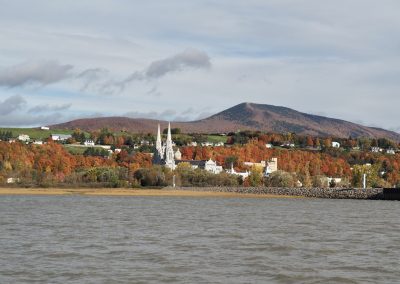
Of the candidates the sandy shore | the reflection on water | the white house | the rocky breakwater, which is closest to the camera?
the reflection on water

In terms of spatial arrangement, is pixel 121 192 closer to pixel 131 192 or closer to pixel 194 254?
pixel 131 192

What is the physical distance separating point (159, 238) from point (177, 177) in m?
135

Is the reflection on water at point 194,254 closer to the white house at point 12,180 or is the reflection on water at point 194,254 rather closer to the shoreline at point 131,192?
the shoreline at point 131,192

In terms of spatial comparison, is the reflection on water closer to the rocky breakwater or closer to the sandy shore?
the sandy shore

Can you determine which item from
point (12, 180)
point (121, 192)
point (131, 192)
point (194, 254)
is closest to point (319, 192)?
point (131, 192)

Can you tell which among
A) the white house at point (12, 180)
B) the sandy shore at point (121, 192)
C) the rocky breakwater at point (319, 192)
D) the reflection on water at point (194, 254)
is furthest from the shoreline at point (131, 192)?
the reflection on water at point (194, 254)

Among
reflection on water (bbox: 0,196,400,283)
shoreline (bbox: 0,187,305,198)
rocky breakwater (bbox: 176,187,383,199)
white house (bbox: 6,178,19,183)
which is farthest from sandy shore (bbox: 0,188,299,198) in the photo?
reflection on water (bbox: 0,196,400,283)

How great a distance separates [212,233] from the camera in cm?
4128

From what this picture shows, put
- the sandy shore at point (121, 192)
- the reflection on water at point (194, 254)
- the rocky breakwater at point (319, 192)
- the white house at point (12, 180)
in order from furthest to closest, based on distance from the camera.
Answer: the white house at point (12, 180) → the rocky breakwater at point (319, 192) → the sandy shore at point (121, 192) → the reflection on water at point (194, 254)

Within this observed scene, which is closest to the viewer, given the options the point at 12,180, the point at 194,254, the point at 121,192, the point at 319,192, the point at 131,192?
the point at 194,254

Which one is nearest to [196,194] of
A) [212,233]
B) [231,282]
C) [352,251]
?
[212,233]

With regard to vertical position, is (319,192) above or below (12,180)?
below

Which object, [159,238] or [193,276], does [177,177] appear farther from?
[193,276]

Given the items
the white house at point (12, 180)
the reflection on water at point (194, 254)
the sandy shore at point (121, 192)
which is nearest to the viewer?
the reflection on water at point (194, 254)
